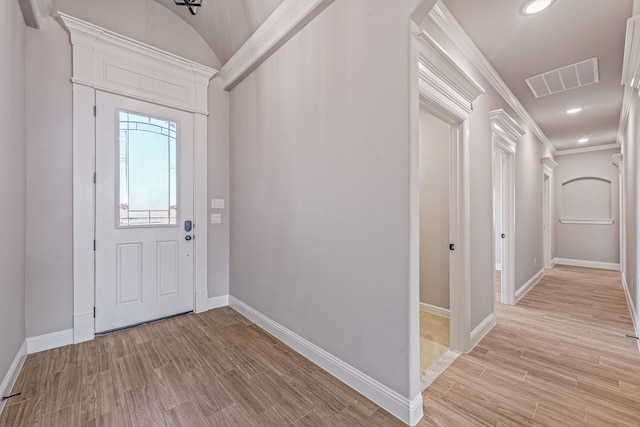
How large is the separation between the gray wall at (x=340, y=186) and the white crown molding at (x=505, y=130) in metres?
1.99

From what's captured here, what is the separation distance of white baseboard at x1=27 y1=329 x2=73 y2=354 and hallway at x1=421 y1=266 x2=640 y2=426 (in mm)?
2984

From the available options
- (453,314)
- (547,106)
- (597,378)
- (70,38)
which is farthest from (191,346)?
(547,106)

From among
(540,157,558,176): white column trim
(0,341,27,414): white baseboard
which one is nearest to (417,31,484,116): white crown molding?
(0,341,27,414): white baseboard

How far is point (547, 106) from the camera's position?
407 cm

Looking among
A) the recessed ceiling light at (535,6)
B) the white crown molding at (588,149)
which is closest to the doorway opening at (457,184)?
the recessed ceiling light at (535,6)

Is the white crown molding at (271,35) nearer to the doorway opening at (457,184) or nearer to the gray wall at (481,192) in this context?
the gray wall at (481,192)

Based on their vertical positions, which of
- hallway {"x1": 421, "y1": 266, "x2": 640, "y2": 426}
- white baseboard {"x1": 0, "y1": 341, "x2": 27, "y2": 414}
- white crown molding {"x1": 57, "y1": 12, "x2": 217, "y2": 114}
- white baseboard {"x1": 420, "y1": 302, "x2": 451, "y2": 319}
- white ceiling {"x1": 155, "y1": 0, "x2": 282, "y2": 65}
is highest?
white ceiling {"x1": 155, "y1": 0, "x2": 282, "y2": 65}

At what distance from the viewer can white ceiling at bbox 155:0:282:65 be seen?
→ 8.20 feet

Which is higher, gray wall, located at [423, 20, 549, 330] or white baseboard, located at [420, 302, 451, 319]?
gray wall, located at [423, 20, 549, 330]

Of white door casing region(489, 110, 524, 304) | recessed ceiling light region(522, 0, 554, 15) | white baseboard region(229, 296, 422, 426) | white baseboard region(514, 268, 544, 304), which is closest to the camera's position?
white baseboard region(229, 296, 422, 426)

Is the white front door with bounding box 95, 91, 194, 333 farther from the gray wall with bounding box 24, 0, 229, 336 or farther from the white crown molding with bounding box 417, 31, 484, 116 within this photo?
the white crown molding with bounding box 417, 31, 484, 116

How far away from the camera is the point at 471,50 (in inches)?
102

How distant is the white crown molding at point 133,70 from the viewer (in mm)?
2447

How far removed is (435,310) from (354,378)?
190 cm
